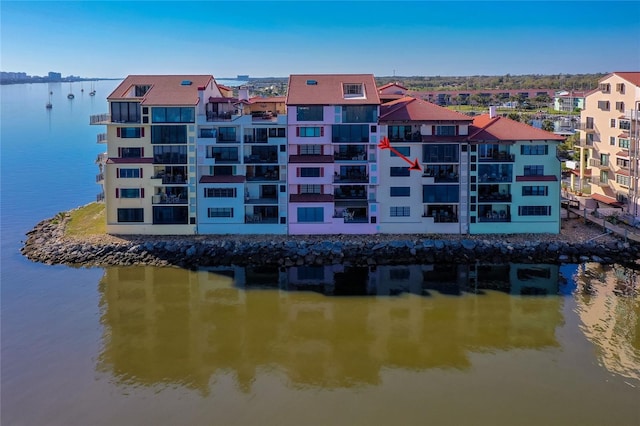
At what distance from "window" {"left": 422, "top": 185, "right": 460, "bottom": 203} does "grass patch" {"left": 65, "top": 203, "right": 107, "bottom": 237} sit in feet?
59.5

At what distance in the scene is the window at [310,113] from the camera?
→ 32.0m

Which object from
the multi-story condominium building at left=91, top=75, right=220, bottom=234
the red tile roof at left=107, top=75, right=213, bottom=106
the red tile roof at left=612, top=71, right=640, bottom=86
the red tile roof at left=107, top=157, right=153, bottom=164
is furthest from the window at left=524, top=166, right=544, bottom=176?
the red tile roof at left=107, top=157, right=153, bottom=164

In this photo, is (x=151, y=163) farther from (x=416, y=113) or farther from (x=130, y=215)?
(x=416, y=113)

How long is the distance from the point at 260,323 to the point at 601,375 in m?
12.4

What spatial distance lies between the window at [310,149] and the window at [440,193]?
6.13 meters

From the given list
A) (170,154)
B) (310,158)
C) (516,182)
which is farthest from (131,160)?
(516,182)

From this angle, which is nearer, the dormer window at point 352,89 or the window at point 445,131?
the window at point 445,131

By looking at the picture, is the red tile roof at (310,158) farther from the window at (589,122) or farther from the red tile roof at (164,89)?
the window at (589,122)

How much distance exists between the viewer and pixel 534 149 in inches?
1278

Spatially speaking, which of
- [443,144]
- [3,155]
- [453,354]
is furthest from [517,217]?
[3,155]

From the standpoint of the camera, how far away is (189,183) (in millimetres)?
32438

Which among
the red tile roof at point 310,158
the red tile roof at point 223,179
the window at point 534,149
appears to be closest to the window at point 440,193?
the window at point 534,149

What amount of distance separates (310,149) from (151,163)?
876 centimetres

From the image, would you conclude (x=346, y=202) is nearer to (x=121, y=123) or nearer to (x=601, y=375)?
(x=121, y=123)
